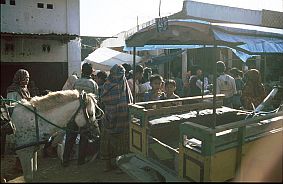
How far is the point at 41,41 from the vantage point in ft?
31.8

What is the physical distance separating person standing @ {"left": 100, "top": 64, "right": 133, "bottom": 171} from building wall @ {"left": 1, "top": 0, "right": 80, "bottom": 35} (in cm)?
570

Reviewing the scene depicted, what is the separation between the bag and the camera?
12.5 ft

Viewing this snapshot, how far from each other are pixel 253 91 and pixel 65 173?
440 centimetres

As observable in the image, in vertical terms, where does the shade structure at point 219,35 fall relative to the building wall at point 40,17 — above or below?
below

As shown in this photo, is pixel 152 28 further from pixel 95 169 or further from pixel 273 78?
pixel 273 78

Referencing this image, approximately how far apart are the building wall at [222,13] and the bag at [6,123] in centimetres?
1088

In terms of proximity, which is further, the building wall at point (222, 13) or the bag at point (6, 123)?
the building wall at point (222, 13)

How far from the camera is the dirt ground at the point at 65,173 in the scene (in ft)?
16.5

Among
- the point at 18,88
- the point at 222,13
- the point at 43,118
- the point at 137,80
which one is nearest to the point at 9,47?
the point at 18,88

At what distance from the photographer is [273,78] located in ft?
45.3

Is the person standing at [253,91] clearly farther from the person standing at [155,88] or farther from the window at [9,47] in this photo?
the window at [9,47]

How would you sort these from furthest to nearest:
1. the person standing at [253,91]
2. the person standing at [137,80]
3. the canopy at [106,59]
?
the canopy at [106,59] → the person standing at [137,80] → the person standing at [253,91]

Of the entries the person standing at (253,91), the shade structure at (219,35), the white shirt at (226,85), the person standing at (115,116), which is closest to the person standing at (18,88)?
the person standing at (115,116)

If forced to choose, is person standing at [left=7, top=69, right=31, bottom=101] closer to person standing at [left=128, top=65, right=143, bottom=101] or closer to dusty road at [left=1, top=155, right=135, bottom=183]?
dusty road at [left=1, top=155, right=135, bottom=183]
